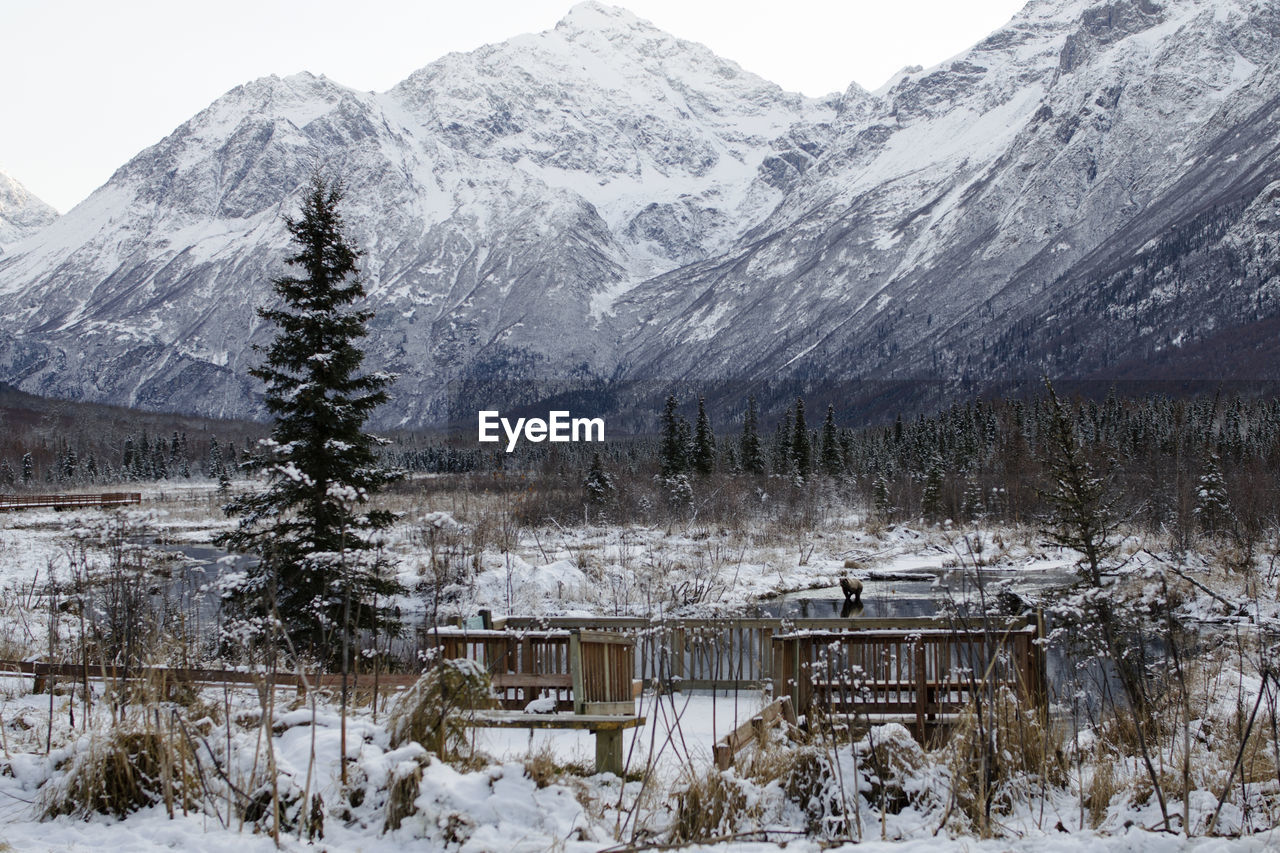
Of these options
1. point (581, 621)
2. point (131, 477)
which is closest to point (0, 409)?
point (131, 477)

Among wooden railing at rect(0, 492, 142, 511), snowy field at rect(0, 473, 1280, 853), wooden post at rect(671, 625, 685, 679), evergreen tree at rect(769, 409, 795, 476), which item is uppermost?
evergreen tree at rect(769, 409, 795, 476)

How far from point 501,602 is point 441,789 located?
17.5 m

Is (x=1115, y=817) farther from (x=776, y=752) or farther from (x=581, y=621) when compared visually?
(x=581, y=621)

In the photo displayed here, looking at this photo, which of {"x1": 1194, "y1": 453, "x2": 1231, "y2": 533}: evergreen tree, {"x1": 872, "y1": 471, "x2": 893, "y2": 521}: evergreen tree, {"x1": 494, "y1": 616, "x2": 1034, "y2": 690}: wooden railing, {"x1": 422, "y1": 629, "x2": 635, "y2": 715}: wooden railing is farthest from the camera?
{"x1": 872, "y1": 471, "x2": 893, "y2": 521}: evergreen tree

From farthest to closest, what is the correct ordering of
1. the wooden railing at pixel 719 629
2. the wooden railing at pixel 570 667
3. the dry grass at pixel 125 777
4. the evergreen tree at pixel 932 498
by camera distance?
the evergreen tree at pixel 932 498 → the wooden railing at pixel 719 629 → the wooden railing at pixel 570 667 → the dry grass at pixel 125 777

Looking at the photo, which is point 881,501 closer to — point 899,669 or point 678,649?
point 678,649

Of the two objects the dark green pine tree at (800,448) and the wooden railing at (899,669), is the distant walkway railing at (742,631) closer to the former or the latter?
the wooden railing at (899,669)

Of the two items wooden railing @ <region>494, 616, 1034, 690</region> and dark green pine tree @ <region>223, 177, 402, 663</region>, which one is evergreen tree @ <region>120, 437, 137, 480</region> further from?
wooden railing @ <region>494, 616, 1034, 690</region>

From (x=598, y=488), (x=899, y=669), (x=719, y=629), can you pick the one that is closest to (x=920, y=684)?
(x=899, y=669)

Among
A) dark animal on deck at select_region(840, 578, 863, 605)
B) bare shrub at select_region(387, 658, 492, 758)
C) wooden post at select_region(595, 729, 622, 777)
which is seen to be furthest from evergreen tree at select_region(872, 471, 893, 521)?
bare shrub at select_region(387, 658, 492, 758)

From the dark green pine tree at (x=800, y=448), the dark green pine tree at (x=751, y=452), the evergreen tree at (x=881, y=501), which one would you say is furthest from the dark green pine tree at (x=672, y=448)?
the evergreen tree at (x=881, y=501)

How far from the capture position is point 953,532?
141 ft

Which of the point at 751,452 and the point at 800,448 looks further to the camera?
the point at 751,452

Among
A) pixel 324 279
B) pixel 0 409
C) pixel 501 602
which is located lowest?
pixel 501 602
